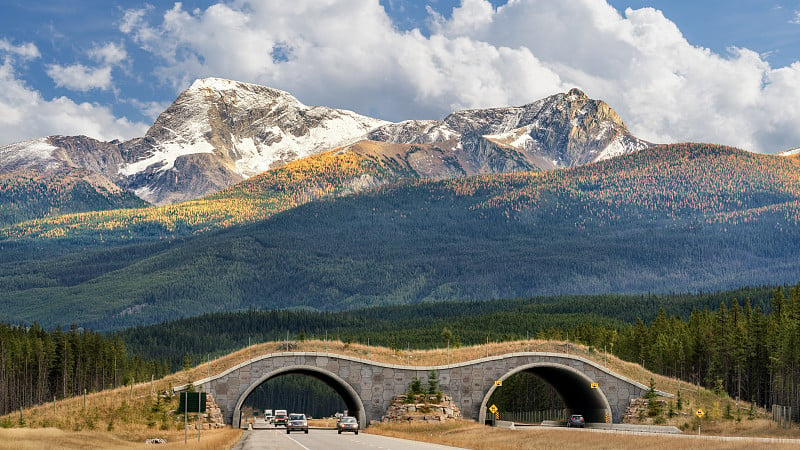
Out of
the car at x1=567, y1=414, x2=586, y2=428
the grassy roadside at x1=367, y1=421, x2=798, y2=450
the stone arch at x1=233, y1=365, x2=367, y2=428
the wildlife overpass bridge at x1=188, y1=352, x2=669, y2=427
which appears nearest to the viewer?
the grassy roadside at x1=367, y1=421, x2=798, y2=450

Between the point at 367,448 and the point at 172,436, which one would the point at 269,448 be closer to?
the point at 367,448

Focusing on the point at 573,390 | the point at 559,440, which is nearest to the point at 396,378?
the point at 573,390

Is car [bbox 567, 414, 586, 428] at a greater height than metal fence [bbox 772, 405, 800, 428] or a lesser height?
lesser

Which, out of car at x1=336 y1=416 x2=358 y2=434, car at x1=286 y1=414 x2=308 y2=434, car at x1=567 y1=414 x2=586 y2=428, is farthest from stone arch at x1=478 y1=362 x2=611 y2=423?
car at x1=286 y1=414 x2=308 y2=434

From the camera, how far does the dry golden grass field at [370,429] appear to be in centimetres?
6353

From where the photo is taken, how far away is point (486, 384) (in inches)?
4161

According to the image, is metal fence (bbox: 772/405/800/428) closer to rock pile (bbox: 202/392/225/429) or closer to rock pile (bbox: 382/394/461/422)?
rock pile (bbox: 382/394/461/422)

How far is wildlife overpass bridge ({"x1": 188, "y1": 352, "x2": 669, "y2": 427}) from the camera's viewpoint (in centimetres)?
10256

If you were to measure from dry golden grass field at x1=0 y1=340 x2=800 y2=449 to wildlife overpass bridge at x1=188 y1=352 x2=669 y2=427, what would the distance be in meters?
1.24

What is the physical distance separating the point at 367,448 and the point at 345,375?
41557 mm

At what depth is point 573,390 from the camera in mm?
119562

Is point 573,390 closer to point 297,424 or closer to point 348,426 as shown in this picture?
point 297,424

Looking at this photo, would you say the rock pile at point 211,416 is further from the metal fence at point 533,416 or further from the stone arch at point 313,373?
the metal fence at point 533,416

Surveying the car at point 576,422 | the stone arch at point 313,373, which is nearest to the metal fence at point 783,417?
the car at point 576,422
